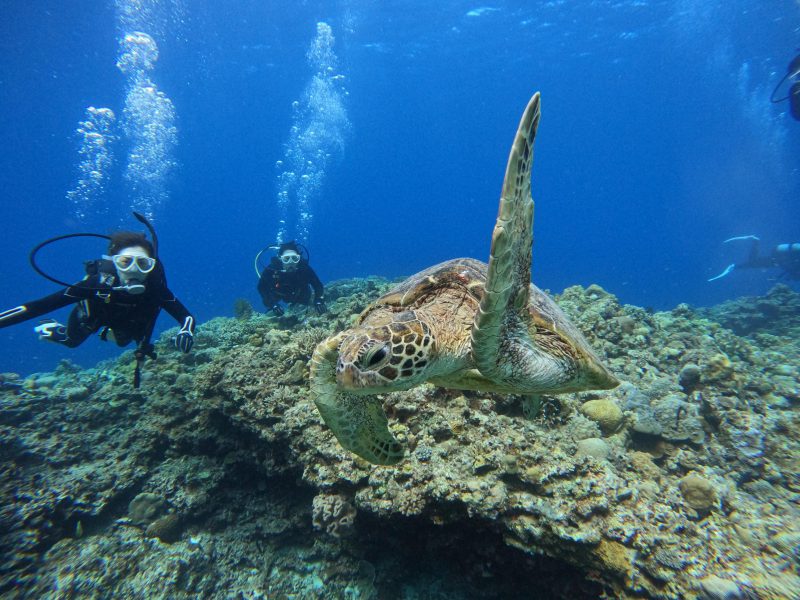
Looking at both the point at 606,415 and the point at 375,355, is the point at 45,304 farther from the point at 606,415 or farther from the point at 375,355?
the point at 606,415

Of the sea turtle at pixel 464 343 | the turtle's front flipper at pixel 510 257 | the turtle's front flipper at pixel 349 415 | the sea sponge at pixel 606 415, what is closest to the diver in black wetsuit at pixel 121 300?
the turtle's front flipper at pixel 349 415

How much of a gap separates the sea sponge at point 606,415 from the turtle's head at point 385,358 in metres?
2.66

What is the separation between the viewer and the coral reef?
234 centimetres

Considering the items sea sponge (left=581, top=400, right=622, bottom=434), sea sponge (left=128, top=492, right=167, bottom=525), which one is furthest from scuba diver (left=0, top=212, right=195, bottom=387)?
sea sponge (left=581, top=400, right=622, bottom=434)

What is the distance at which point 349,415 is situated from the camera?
8.41ft

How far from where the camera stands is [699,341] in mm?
5945

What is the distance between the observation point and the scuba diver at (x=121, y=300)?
4.76m

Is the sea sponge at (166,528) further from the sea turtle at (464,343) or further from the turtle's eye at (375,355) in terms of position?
the turtle's eye at (375,355)

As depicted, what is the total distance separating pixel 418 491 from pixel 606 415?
7.58 ft

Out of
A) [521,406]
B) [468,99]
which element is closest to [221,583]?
[521,406]

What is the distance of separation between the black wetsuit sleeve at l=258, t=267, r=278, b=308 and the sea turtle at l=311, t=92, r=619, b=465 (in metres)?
7.47

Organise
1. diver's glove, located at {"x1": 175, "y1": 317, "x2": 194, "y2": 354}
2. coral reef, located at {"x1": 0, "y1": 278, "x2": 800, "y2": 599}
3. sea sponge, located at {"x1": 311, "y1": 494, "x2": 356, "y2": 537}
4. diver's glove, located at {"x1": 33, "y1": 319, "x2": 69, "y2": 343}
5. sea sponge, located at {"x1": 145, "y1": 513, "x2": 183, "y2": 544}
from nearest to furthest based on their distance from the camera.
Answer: coral reef, located at {"x1": 0, "y1": 278, "x2": 800, "y2": 599} < sea sponge, located at {"x1": 311, "y1": 494, "x2": 356, "y2": 537} < sea sponge, located at {"x1": 145, "y1": 513, "x2": 183, "y2": 544} < diver's glove, located at {"x1": 175, "y1": 317, "x2": 194, "y2": 354} < diver's glove, located at {"x1": 33, "y1": 319, "x2": 69, "y2": 343}

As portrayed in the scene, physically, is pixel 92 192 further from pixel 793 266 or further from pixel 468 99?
pixel 793 266

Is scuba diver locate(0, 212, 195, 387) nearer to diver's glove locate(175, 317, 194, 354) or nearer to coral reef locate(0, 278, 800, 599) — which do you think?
diver's glove locate(175, 317, 194, 354)
